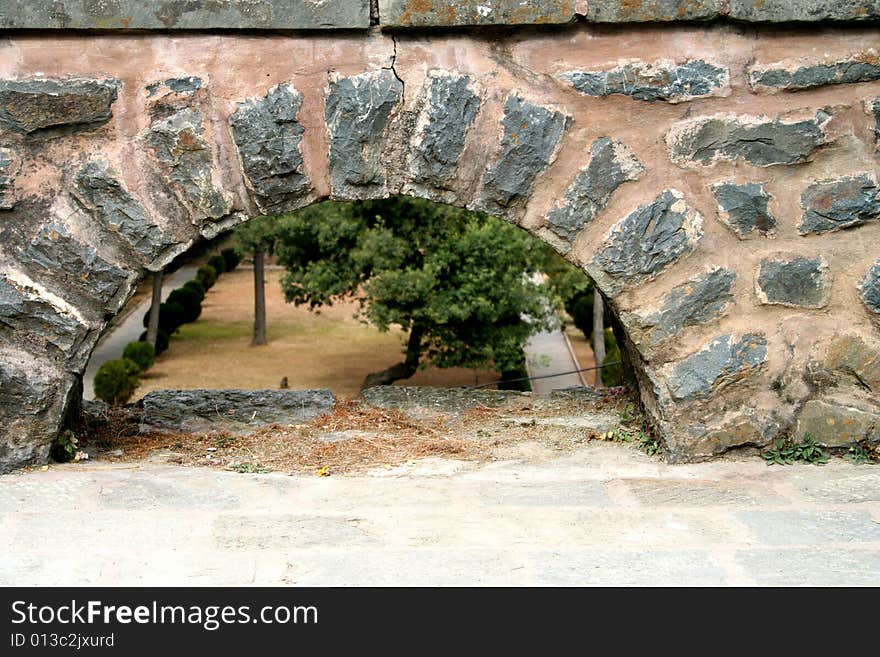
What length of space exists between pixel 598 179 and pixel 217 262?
2238 cm

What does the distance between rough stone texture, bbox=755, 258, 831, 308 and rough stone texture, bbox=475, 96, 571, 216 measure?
2.41ft

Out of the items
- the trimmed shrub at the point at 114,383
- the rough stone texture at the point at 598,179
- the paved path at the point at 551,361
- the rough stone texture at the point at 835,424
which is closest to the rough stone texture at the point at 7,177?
the rough stone texture at the point at 598,179

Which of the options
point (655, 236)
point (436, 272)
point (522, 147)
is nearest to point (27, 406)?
point (522, 147)

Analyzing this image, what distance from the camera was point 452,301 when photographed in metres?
11.7

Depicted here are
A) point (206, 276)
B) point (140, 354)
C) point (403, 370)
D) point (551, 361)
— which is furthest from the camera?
point (206, 276)

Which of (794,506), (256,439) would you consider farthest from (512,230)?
(794,506)

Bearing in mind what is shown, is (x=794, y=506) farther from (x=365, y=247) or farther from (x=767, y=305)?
(x=365, y=247)

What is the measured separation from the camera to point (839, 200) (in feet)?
10.7

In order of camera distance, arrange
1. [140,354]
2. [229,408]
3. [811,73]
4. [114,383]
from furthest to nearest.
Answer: [140,354] < [114,383] < [229,408] < [811,73]

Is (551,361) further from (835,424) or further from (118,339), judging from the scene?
(835,424)

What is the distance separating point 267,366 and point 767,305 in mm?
12982

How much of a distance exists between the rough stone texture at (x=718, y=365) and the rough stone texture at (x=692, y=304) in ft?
0.30

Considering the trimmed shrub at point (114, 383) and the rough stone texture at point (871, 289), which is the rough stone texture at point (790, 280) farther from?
the trimmed shrub at point (114, 383)

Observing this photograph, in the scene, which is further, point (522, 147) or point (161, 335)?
point (161, 335)
